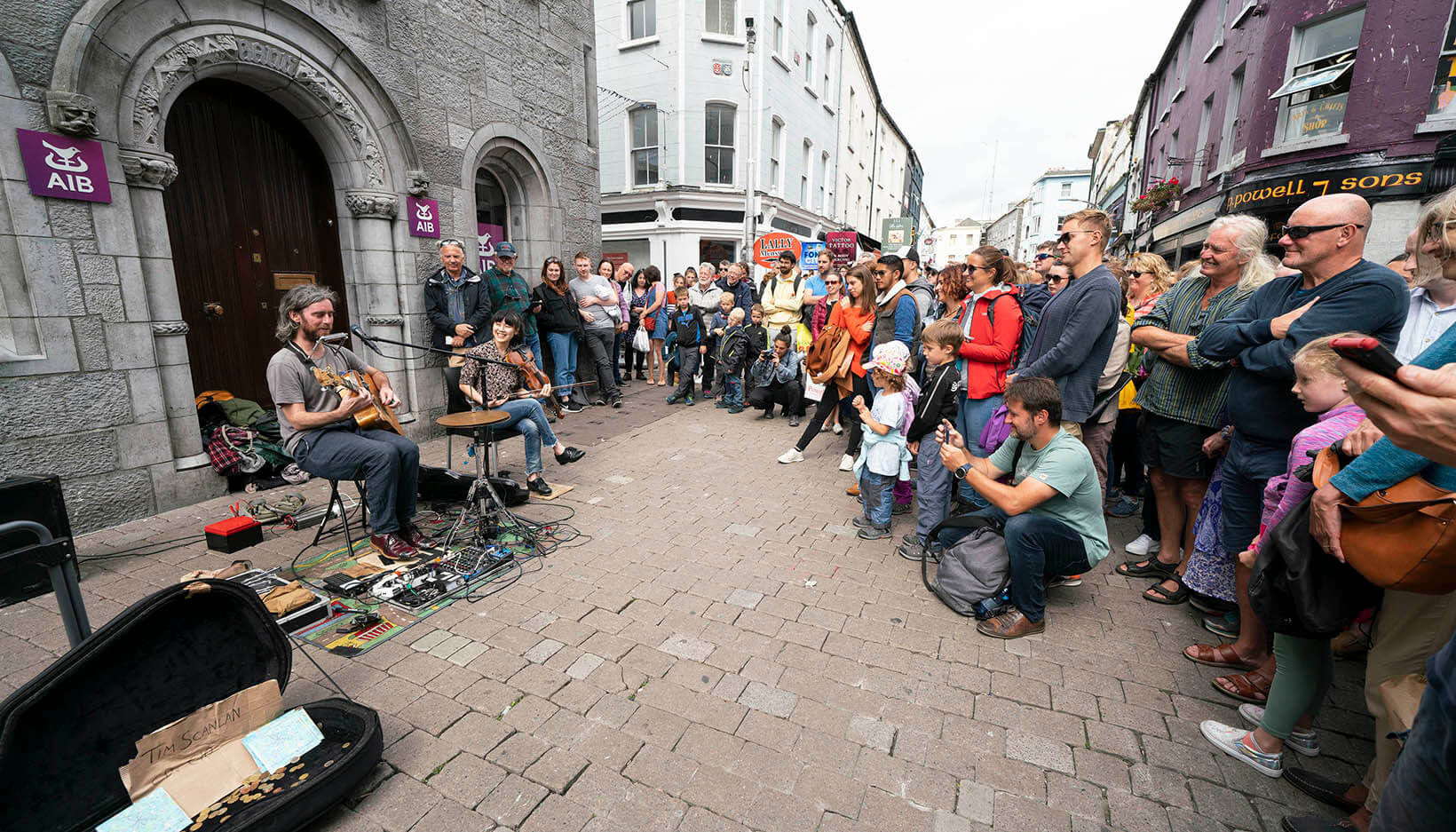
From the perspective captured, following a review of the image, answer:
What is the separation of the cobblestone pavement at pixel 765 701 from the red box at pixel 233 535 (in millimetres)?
163

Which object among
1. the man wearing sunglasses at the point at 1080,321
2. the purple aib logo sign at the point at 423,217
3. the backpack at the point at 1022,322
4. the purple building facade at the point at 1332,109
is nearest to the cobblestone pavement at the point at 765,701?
the man wearing sunglasses at the point at 1080,321

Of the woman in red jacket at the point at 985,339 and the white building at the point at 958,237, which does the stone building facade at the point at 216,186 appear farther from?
the white building at the point at 958,237

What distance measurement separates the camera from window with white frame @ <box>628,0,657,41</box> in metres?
17.4

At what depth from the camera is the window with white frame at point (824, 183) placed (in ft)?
75.9

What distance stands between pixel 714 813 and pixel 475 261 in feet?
23.1

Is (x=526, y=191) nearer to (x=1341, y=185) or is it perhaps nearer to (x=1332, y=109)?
(x=1341, y=185)

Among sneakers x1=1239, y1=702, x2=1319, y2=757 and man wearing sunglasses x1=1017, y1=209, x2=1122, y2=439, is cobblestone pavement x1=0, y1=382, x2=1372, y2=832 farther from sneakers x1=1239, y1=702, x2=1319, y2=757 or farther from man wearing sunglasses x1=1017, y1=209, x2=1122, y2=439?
man wearing sunglasses x1=1017, y1=209, x2=1122, y2=439

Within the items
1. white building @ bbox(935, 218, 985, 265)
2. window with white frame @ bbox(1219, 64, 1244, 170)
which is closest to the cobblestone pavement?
window with white frame @ bbox(1219, 64, 1244, 170)

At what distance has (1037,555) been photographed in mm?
3260

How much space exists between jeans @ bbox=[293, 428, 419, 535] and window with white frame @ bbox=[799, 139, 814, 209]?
65.2ft

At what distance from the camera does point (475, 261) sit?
7535 mm

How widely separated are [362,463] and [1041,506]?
425cm

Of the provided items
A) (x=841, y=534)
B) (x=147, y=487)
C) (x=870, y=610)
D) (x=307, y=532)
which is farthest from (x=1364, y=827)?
(x=147, y=487)

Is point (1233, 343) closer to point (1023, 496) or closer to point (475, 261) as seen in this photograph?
point (1023, 496)
